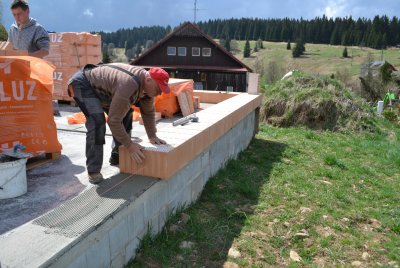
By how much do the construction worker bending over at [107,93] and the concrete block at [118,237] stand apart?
64 cm

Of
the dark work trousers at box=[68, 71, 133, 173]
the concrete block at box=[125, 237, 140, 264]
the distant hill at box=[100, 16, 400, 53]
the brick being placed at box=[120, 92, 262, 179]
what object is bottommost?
the concrete block at box=[125, 237, 140, 264]

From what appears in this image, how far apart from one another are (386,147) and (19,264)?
27.8ft

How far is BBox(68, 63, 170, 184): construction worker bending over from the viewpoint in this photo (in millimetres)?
3150

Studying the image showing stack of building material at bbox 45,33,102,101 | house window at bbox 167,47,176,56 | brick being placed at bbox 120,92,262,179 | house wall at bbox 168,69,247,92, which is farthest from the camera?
house window at bbox 167,47,176,56

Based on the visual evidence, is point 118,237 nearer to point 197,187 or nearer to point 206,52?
point 197,187

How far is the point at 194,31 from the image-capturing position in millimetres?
39125

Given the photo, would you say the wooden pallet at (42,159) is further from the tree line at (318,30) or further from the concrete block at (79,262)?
the tree line at (318,30)

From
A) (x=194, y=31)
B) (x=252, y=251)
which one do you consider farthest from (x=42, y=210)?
(x=194, y=31)

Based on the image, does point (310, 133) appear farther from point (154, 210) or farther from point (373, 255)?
point (154, 210)

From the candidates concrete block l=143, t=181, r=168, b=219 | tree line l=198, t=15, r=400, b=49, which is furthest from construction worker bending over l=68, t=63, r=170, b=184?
tree line l=198, t=15, r=400, b=49

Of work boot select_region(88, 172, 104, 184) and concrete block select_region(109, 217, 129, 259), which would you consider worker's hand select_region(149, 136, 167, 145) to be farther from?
concrete block select_region(109, 217, 129, 259)

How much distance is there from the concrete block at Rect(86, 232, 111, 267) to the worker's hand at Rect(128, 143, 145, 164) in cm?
88

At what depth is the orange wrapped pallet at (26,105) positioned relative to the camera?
355 cm

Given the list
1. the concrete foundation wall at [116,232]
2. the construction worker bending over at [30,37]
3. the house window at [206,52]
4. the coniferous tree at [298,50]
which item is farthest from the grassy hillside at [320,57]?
the concrete foundation wall at [116,232]
